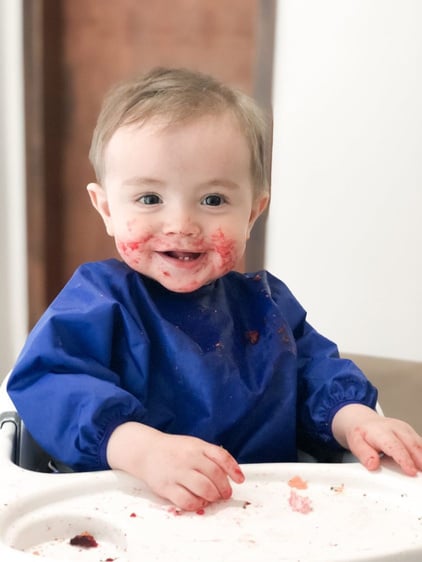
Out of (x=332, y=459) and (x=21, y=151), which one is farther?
(x=21, y=151)

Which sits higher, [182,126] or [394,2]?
[394,2]

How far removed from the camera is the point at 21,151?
1873mm

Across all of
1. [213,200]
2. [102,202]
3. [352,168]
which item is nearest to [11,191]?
[352,168]

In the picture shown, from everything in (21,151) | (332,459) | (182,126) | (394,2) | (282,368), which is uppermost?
(394,2)

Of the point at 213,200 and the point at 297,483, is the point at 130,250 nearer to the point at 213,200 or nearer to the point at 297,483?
the point at 213,200

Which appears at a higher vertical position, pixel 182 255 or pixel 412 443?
pixel 182 255

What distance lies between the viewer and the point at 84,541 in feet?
2.03

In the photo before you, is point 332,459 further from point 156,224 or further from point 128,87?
point 128,87

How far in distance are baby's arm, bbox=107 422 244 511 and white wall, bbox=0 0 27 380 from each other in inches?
52.3

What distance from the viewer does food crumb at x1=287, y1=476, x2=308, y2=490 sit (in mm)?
696

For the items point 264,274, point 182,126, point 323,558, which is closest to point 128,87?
point 182,126

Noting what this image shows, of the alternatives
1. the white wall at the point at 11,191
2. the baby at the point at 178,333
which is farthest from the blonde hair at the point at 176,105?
the white wall at the point at 11,191

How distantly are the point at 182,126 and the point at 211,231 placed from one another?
115 millimetres

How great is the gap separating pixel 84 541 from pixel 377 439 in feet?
1.01
